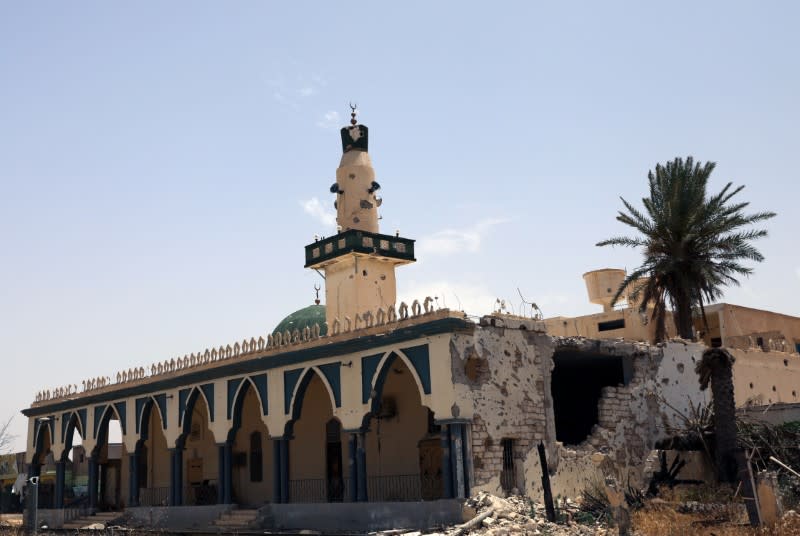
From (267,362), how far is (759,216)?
48.8ft

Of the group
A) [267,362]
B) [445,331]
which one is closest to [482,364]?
[445,331]

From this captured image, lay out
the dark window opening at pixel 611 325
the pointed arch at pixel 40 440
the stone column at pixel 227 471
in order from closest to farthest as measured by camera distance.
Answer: the stone column at pixel 227 471
the pointed arch at pixel 40 440
the dark window opening at pixel 611 325

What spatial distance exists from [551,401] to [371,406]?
13.9ft

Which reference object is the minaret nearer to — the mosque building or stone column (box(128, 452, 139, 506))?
the mosque building

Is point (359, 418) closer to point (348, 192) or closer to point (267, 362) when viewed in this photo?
point (267, 362)

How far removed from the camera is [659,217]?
26.8 metres

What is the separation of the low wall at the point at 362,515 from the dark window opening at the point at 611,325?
1908cm

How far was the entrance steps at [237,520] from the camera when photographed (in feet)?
76.4

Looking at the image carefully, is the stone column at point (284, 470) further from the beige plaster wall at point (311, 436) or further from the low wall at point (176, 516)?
the low wall at point (176, 516)

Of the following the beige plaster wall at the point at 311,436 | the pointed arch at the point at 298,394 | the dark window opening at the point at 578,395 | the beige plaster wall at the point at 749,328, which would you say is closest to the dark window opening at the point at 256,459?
the beige plaster wall at the point at 311,436

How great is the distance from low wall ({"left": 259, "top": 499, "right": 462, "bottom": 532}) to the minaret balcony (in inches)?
386

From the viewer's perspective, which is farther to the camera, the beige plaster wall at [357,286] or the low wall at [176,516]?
the beige plaster wall at [357,286]

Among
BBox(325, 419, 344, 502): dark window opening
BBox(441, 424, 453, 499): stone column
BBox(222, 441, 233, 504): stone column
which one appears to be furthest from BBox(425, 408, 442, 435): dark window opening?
BBox(222, 441, 233, 504): stone column

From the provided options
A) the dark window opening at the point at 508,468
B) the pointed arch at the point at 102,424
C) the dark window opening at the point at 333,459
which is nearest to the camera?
the dark window opening at the point at 508,468
